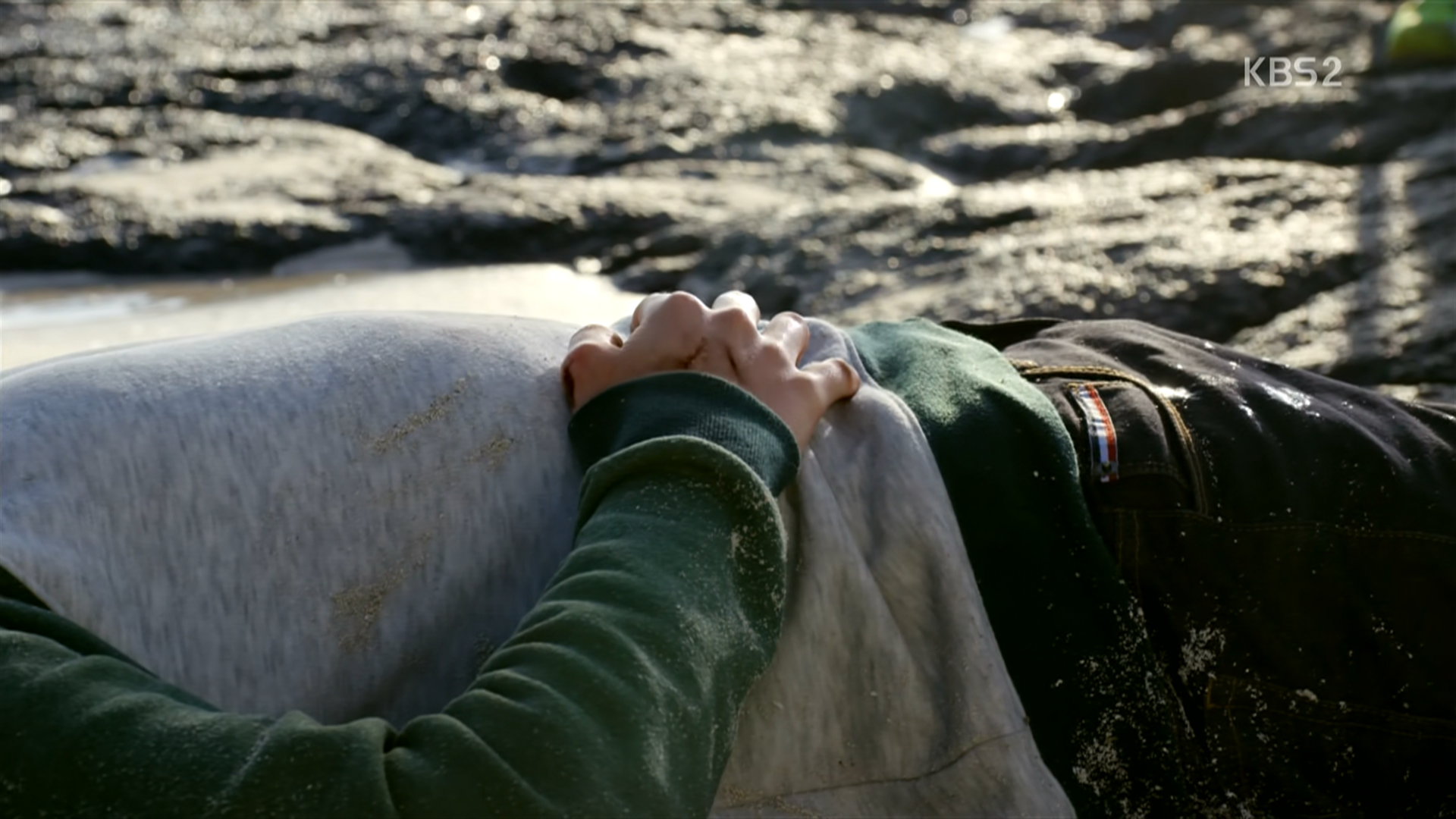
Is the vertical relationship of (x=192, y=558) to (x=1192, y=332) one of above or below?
above

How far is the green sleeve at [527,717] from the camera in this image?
36.8 inches

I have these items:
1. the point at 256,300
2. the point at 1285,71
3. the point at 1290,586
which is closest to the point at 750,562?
the point at 1290,586

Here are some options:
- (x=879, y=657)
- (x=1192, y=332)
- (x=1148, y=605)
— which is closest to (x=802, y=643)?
(x=879, y=657)

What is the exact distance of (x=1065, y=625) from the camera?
127 cm

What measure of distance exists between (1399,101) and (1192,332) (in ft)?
5.91

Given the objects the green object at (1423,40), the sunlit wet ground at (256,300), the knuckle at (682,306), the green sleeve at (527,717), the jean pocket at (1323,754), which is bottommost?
the green object at (1423,40)

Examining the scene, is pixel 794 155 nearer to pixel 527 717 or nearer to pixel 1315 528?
pixel 1315 528

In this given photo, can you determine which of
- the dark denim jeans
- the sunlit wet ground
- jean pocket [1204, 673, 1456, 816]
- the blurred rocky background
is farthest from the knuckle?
the blurred rocky background

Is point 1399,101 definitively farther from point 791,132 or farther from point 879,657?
point 879,657

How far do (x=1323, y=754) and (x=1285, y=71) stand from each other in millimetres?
4307

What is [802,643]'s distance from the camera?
1230 millimetres

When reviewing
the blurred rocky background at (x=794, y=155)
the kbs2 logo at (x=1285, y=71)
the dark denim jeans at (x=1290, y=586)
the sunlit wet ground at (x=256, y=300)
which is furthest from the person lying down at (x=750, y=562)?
the kbs2 logo at (x=1285, y=71)

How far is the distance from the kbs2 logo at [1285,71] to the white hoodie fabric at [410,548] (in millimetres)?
4059

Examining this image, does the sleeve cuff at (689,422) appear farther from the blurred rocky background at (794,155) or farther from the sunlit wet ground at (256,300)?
the blurred rocky background at (794,155)
